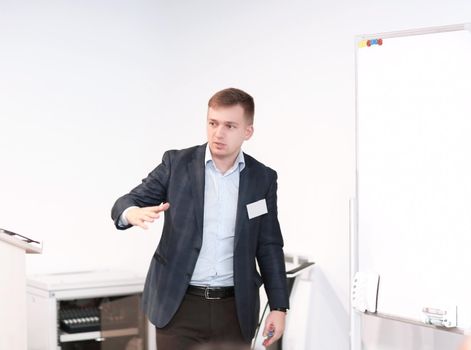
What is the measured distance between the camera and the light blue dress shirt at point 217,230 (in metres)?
2.79

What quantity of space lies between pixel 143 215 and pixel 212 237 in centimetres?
38

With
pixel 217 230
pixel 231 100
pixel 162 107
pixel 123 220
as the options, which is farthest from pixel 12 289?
pixel 162 107

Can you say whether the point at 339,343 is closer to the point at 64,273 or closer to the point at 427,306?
the point at 427,306

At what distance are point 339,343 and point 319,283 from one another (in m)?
0.34

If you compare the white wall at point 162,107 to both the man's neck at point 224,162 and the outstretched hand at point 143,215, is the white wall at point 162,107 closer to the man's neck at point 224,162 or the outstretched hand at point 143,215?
the man's neck at point 224,162

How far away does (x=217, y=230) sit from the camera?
9.20ft

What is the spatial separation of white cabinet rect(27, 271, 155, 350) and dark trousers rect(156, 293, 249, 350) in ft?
4.40

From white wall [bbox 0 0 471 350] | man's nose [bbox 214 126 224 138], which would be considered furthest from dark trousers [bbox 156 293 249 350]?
white wall [bbox 0 0 471 350]

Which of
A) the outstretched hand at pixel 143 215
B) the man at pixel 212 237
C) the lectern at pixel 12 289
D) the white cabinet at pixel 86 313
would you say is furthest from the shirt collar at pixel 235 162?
the white cabinet at pixel 86 313

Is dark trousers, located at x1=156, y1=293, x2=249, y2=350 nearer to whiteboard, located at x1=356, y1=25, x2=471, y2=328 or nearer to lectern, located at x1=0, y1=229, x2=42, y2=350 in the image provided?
lectern, located at x1=0, y1=229, x2=42, y2=350

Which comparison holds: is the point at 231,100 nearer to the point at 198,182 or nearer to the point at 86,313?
the point at 198,182

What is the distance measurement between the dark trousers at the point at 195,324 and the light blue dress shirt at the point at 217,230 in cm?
8

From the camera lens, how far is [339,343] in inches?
152

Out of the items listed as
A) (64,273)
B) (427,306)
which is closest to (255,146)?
→ (64,273)
